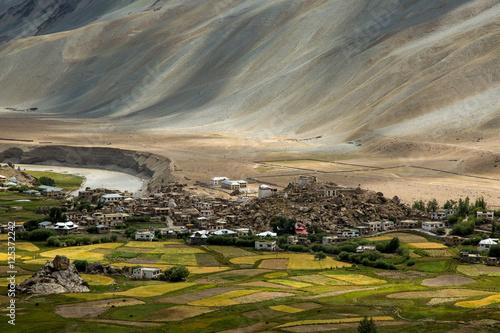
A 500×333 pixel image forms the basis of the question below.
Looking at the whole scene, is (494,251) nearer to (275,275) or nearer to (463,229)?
(463,229)

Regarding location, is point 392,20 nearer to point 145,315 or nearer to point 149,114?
point 149,114

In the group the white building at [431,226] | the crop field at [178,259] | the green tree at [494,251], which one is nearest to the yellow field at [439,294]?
the green tree at [494,251]

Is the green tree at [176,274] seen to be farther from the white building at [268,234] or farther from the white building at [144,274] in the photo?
the white building at [268,234]

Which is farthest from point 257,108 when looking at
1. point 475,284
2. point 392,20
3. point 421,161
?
point 475,284

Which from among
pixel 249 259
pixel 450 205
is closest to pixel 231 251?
pixel 249 259

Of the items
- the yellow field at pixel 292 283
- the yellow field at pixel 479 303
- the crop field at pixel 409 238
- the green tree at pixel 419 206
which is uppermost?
the green tree at pixel 419 206

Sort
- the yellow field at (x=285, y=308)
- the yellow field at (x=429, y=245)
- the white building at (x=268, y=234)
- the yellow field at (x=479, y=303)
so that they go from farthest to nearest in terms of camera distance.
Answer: the white building at (x=268, y=234)
the yellow field at (x=429, y=245)
the yellow field at (x=479, y=303)
the yellow field at (x=285, y=308)

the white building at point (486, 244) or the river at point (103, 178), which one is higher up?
the river at point (103, 178)
